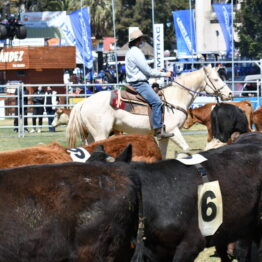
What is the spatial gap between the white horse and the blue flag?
62.6ft

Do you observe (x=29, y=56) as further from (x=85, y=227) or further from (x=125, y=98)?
(x=85, y=227)

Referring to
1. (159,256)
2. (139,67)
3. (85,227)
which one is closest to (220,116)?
(139,67)

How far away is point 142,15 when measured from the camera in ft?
251

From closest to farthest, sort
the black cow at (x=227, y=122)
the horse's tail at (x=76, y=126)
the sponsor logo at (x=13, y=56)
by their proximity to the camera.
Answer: the black cow at (x=227, y=122)
the horse's tail at (x=76, y=126)
the sponsor logo at (x=13, y=56)

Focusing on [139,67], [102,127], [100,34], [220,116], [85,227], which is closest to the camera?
[85,227]

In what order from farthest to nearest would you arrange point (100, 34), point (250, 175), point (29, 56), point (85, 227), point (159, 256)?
point (100, 34) < point (29, 56) < point (250, 175) < point (159, 256) < point (85, 227)

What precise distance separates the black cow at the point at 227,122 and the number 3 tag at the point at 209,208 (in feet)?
11.6

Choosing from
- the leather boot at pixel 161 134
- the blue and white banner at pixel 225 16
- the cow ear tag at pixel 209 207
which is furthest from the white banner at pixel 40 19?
the cow ear tag at pixel 209 207

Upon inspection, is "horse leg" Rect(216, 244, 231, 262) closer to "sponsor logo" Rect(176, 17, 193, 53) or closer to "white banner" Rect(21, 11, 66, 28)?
"sponsor logo" Rect(176, 17, 193, 53)

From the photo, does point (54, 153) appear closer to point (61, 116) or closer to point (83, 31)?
point (61, 116)

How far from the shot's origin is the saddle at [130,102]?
12.9 m

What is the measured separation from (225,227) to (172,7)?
72804 millimetres

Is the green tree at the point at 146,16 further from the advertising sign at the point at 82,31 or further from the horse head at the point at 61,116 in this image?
the horse head at the point at 61,116

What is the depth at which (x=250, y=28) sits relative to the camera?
66.9 meters
